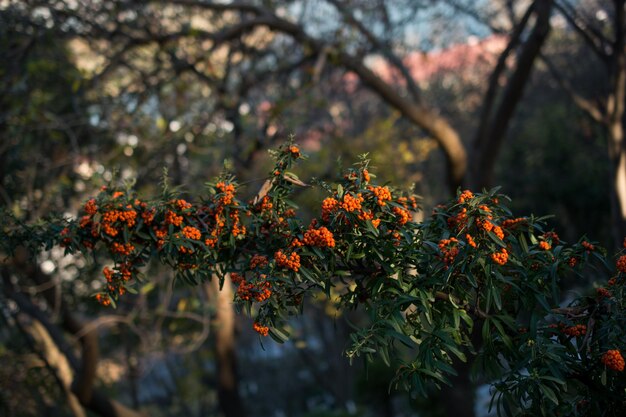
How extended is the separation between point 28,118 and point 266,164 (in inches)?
171

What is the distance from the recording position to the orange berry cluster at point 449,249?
245 centimetres

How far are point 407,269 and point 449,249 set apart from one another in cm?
25

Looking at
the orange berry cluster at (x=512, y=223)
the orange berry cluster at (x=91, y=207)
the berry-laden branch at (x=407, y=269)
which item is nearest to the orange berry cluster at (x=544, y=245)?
the berry-laden branch at (x=407, y=269)

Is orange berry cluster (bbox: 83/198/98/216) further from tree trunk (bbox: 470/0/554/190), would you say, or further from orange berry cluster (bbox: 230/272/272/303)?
tree trunk (bbox: 470/0/554/190)

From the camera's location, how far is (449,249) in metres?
2.47

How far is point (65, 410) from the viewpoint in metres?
12.0

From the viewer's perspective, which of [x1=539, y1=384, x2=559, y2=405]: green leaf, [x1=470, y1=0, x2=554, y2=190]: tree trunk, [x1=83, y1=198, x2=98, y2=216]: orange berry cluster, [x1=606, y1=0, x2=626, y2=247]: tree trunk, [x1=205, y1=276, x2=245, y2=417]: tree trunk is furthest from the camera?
[x1=205, y1=276, x2=245, y2=417]: tree trunk

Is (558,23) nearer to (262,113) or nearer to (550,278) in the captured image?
(262,113)

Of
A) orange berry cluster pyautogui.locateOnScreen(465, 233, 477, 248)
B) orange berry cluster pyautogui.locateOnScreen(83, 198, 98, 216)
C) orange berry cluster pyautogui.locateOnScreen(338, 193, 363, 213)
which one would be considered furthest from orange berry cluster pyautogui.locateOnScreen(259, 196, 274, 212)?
orange berry cluster pyautogui.locateOnScreen(465, 233, 477, 248)

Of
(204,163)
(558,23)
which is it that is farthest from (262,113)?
(558,23)

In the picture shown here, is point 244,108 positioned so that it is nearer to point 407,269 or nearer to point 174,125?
point 174,125

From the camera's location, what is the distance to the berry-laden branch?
2400 millimetres

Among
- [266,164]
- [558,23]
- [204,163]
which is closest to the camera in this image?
[204,163]

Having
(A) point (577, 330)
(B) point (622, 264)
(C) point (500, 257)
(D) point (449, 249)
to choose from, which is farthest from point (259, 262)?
(B) point (622, 264)
